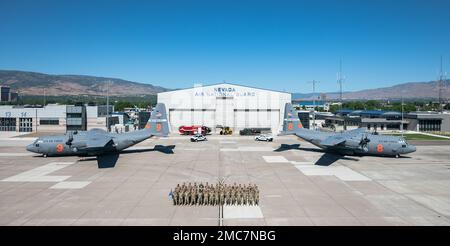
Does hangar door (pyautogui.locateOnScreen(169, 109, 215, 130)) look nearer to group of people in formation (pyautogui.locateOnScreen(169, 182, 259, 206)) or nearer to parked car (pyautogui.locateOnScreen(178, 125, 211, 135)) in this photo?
parked car (pyautogui.locateOnScreen(178, 125, 211, 135))

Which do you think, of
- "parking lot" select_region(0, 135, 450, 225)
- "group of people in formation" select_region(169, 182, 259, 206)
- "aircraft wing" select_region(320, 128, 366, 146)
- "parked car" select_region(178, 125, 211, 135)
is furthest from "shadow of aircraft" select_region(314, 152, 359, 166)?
"parked car" select_region(178, 125, 211, 135)

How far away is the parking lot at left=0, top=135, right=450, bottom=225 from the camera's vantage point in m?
22.7

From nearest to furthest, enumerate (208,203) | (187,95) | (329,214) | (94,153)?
(329,214) → (208,203) → (94,153) → (187,95)

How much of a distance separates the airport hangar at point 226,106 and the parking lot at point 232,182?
3210cm

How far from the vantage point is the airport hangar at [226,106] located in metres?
83.5

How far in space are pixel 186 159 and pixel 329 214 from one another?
1015 inches

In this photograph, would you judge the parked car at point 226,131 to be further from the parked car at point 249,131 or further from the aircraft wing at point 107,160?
the aircraft wing at point 107,160

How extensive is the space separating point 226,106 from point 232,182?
52.4 m

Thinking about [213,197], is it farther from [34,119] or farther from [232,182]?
[34,119]

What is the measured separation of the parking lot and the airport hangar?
32.1 meters

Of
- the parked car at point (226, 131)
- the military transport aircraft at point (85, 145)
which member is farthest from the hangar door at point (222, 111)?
the military transport aircraft at point (85, 145)
